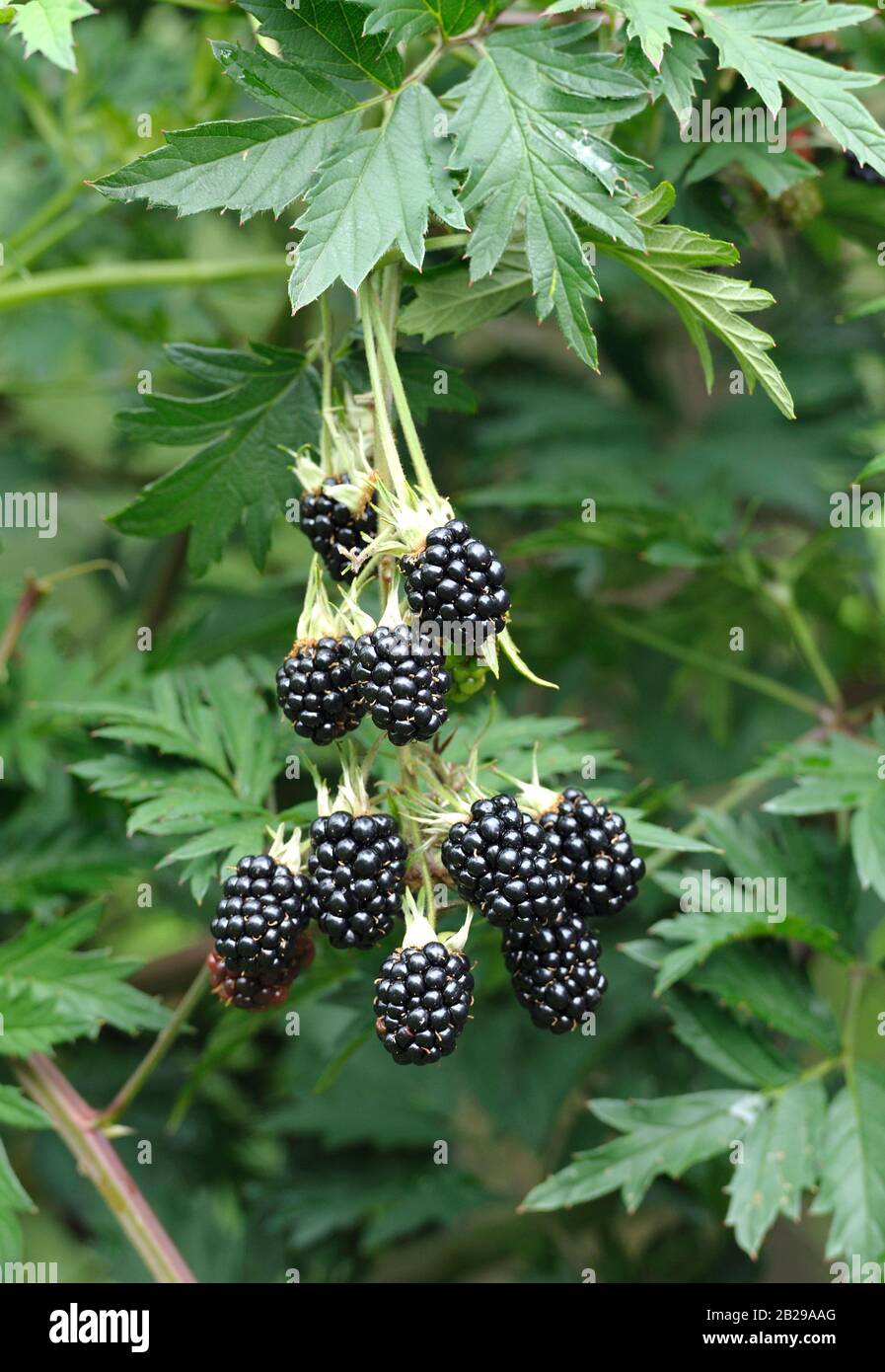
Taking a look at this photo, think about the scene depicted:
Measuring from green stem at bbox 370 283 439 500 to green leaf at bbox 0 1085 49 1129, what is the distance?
0.81m

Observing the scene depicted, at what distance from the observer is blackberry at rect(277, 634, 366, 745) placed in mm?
1049

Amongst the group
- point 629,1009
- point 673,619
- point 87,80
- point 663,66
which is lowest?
point 629,1009

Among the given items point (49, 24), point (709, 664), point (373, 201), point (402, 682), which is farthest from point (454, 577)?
point (709, 664)

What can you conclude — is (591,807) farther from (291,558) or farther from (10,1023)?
(291,558)

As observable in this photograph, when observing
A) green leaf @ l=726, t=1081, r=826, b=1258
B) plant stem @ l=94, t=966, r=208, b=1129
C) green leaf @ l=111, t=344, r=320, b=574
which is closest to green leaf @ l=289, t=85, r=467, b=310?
green leaf @ l=111, t=344, r=320, b=574

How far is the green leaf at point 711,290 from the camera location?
109 centimetres

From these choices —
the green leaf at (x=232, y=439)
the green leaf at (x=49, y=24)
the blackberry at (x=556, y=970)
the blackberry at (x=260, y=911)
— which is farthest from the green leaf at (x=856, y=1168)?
the green leaf at (x=49, y=24)

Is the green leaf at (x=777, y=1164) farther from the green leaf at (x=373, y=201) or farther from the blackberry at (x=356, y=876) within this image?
the green leaf at (x=373, y=201)

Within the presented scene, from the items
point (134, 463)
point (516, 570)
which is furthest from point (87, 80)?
point (516, 570)

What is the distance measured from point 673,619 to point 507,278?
3.01 feet

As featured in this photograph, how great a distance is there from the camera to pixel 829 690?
1.77 m

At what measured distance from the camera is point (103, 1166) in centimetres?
141

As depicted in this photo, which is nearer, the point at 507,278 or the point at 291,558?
the point at 507,278

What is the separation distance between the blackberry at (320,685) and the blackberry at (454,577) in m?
0.10
